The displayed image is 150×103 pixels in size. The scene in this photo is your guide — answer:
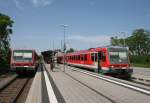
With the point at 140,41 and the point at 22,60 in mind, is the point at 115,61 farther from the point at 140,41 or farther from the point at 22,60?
the point at 140,41

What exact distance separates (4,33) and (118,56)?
2011 inches

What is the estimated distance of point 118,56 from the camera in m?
25.6

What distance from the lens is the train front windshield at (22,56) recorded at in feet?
93.9

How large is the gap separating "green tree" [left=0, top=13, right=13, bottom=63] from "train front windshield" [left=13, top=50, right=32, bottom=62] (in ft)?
140

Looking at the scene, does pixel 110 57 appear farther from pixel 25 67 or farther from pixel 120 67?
pixel 25 67

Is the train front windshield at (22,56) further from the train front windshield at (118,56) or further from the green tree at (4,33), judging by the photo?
the green tree at (4,33)

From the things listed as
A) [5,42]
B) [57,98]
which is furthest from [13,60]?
[5,42]

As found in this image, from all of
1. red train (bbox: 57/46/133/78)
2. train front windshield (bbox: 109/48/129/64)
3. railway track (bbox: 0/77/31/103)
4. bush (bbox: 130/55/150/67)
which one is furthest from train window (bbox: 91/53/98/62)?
bush (bbox: 130/55/150/67)

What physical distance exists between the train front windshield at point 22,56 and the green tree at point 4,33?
4264 centimetres

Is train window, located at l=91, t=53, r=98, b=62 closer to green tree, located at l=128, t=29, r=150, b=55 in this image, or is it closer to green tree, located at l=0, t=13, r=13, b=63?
green tree, located at l=0, t=13, r=13, b=63

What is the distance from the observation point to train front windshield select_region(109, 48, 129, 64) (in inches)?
996

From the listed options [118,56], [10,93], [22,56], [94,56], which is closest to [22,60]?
[22,56]

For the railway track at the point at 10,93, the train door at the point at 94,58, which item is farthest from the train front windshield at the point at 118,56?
the railway track at the point at 10,93

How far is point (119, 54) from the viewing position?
25.8 meters
